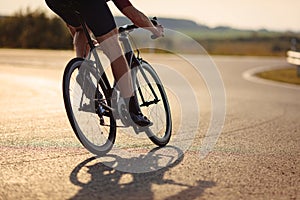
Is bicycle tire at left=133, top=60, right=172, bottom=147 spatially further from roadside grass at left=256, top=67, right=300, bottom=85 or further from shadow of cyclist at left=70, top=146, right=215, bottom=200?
roadside grass at left=256, top=67, right=300, bottom=85

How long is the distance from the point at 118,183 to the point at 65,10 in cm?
170

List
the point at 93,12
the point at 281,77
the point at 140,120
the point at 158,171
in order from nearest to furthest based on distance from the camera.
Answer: the point at 158,171, the point at 93,12, the point at 140,120, the point at 281,77

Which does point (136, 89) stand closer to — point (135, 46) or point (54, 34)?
point (135, 46)

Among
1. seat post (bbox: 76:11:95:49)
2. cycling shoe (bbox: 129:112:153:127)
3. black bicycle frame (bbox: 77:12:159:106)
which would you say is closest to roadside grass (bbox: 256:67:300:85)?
black bicycle frame (bbox: 77:12:159:106)

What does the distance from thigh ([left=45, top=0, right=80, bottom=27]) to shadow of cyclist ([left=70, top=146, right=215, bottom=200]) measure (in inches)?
47.8

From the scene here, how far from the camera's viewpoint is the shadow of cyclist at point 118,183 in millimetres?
4160

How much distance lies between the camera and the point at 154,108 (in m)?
6.25

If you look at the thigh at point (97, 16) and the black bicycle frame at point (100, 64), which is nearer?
the thigh at point (97, 16)

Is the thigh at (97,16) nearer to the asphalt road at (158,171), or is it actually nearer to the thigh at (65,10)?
the thigh at (65,10)

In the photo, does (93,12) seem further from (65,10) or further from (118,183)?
(118,183)

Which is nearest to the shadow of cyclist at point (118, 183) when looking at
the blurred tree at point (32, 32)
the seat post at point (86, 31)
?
the seat post at point (86, 31)

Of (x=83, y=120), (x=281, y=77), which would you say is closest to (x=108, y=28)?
(x=83, y=120)

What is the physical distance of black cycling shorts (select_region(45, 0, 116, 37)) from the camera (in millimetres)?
5227

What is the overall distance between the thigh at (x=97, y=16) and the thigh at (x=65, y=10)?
0.14 meters
